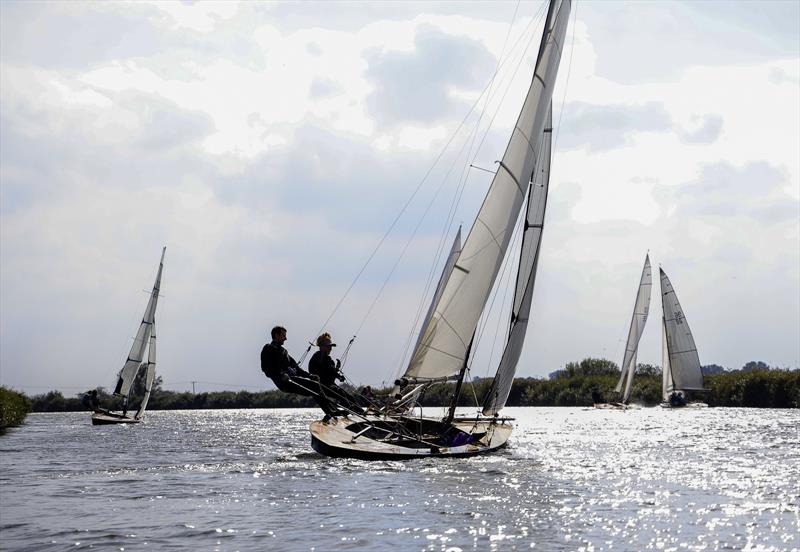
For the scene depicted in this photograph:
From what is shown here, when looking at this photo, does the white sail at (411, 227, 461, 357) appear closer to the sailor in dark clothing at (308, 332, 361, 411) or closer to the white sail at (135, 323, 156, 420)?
the sailor in dark clothing at (308, 332, 361, 411)

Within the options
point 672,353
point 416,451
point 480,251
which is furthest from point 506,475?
point 672,353

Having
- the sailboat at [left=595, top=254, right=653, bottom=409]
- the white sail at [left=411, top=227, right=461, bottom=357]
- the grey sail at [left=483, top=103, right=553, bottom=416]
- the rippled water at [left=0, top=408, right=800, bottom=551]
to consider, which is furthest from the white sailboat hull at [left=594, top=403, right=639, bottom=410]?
the grey sail at [left=483, top=103, right=553, bottom=416]

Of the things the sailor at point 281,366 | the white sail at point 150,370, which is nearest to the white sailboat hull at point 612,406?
the white sail at point 150,370

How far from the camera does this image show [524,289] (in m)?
30.0

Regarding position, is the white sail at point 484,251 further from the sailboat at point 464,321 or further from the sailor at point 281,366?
the sailor at point 281,366

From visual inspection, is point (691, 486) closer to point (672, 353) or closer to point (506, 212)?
point (506, 212)

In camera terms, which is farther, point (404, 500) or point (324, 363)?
point (324, 363)

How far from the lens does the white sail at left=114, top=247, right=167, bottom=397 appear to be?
55.5 metres

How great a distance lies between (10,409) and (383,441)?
91.8 feet

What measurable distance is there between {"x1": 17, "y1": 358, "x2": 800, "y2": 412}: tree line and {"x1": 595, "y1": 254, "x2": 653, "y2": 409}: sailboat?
1.05 metres

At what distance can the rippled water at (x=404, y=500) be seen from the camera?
12820 mm

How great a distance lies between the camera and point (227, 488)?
59.7 ft

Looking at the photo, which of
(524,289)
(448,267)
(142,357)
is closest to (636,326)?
(448,267)

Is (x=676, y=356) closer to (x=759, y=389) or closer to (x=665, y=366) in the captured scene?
(x=665, y=366)
